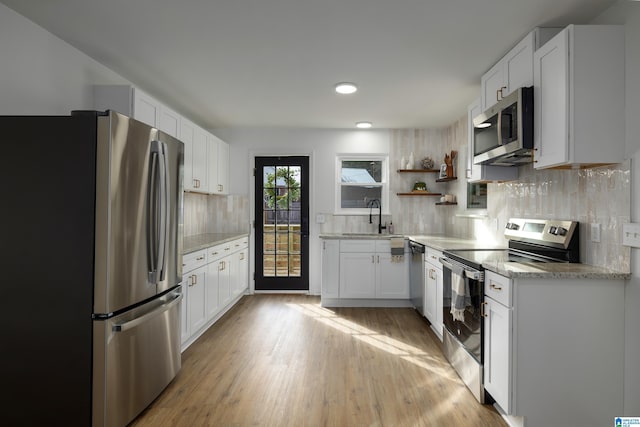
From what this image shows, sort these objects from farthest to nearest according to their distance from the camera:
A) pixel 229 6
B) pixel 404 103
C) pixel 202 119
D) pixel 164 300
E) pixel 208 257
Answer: pixel 202 119 < pixel 404 103 < pixel 208 257 < pixel 164 300 < pixel 229 6

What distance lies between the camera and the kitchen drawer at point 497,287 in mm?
2078

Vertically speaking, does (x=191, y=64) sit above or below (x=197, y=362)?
above

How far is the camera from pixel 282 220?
210 inches

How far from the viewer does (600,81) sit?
2020 millimetres

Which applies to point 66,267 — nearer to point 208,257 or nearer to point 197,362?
point 197,362

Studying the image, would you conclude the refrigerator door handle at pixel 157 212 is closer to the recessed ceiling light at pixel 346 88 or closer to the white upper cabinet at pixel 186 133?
the white upper cabinet at pixel 186 133

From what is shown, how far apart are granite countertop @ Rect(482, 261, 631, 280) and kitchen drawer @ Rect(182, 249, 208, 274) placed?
2.35 meters

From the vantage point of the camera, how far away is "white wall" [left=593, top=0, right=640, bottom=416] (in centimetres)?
192

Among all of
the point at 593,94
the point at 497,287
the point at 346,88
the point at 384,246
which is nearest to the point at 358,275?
the point at 384,246

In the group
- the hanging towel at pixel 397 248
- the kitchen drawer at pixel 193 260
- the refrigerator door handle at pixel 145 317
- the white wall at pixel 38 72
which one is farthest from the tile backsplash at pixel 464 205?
the refrigerator door handle at pixel 145 317

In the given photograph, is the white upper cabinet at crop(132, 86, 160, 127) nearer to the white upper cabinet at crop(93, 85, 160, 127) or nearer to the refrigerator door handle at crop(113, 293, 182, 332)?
the white upper cabinet at crop(93, 85, 160, 127)

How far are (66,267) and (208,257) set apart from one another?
177cm

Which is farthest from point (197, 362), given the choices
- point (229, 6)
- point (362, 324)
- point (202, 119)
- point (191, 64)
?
point (202, 119)

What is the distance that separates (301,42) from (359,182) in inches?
116
